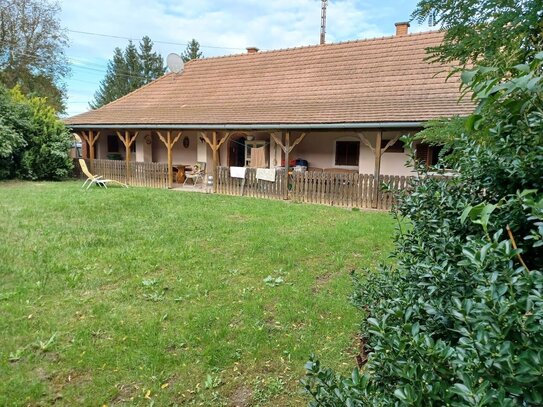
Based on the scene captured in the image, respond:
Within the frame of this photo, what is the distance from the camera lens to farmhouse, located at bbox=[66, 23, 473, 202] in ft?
37.3

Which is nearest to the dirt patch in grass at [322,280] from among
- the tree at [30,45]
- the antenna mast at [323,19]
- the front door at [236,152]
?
the front door at [236,152]

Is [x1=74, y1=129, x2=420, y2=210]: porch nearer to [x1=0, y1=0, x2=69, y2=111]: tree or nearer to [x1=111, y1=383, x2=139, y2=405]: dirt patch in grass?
[x1=111, y1=383, x2=139, y2=405]: dirt patch in grass

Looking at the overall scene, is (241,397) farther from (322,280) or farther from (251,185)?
(251,185)

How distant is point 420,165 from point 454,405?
1368 millimetres


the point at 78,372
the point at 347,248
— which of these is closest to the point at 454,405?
the point at 78,372

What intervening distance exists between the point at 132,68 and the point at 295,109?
42.3 metres

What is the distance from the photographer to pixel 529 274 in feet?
2.99

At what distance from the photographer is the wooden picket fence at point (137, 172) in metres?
14.1

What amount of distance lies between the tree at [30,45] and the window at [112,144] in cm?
1048

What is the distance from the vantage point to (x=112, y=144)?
19.3 metres

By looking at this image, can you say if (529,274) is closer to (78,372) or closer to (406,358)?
(406,358)

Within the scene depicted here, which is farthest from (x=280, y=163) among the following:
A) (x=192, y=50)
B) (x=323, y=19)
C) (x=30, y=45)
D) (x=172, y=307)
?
(x=192, y=50)

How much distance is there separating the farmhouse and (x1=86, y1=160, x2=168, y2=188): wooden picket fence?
16.5 inches

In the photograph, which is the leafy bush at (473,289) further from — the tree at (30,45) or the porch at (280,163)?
the tree at (30,45)
